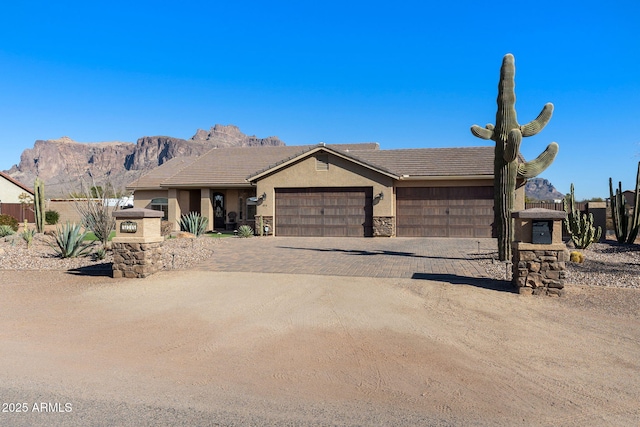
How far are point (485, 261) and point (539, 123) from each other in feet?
13.9

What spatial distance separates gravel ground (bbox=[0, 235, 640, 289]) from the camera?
10633 millimetres

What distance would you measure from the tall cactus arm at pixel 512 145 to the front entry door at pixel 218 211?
63.7 feet

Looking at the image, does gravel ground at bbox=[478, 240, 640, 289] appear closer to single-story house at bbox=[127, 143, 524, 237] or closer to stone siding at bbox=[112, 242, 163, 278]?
single-story house at bbox=[127, 143, 524, 237]

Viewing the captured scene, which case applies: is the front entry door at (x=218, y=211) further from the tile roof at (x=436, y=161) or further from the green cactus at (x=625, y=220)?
the green cactus at (x=625, y=220)

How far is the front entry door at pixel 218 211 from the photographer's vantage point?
2897 cm

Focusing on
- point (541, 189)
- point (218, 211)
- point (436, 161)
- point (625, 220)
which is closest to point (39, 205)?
point (218, 211)

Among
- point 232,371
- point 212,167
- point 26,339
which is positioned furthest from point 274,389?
point 212,167

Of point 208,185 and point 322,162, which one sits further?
point 208,185

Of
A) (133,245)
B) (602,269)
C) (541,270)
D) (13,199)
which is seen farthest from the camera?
(13,199)

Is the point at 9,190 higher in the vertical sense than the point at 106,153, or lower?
lower

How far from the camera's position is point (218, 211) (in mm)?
29109

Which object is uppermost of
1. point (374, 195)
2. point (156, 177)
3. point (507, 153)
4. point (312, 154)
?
point (312, 154)

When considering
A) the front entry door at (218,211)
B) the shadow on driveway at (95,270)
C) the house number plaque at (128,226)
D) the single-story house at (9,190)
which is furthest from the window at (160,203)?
the house number plaque at (128,226)

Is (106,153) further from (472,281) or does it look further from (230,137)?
(472,281)
